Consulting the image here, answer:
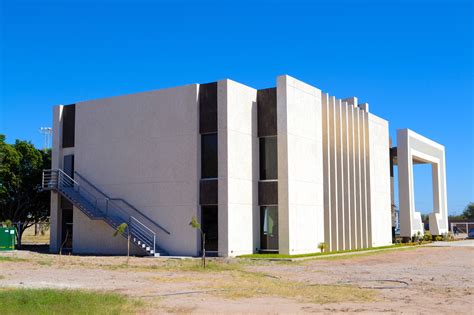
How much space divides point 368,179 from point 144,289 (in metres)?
30.1

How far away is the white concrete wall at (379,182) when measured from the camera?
45438 millimetres

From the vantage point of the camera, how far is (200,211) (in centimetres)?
3167

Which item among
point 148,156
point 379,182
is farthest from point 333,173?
point 148,156

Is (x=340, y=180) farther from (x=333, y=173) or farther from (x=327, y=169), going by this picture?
(x=327, y=169)

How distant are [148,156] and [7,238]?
10437mm

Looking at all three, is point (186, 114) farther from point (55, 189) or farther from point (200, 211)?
point (55, 189)

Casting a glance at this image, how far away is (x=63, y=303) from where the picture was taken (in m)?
12.9

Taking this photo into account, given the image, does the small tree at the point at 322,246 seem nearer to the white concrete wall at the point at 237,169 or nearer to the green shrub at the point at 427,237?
the white concrete wall at the point at 237,169

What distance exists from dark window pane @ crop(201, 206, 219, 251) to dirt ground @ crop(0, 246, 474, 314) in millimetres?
3753

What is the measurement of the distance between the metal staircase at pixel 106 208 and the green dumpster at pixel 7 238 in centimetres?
332

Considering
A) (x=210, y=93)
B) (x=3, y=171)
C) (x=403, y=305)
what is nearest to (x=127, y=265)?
(x=210, y=93)

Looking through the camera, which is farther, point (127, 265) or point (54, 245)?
point (54, 245)

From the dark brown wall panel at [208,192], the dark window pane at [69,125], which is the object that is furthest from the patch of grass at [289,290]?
the dark window pane at [69,125]

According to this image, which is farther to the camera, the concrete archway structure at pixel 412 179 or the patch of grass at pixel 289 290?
the concrete archway structure at pixel 412 179
